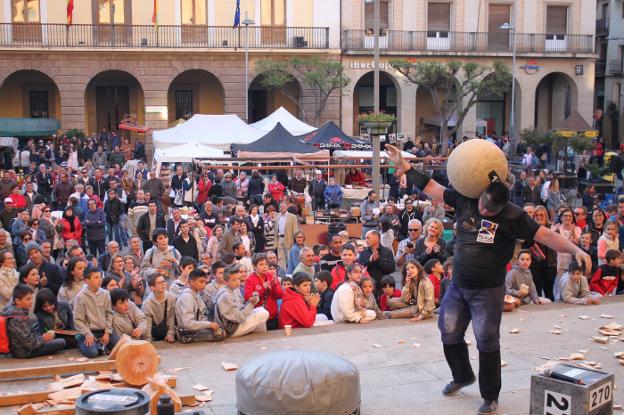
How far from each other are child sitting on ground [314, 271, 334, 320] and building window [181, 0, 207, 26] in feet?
92.9

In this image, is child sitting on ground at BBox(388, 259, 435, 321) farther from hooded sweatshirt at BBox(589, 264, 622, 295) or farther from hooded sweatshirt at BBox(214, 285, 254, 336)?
hooded sweatshirt at BBox(589, 264, 622, 295)

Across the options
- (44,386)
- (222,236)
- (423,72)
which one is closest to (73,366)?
(44,386)

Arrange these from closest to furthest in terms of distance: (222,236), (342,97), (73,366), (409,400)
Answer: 1. (409,400)
2. (73,366)
3. (222,236)
4. (342,97)

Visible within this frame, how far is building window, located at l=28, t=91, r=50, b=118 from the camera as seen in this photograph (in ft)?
128

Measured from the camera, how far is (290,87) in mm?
40250

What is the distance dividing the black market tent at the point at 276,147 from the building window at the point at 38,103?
18.5m

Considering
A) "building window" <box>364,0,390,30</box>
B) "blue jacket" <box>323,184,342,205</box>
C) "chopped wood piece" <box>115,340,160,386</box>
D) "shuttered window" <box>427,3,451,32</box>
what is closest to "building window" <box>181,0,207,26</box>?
"building window" <box>364,0,390,30</box>

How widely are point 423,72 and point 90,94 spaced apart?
15.2 metres

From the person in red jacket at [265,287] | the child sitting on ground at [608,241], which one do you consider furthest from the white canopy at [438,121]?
the person in red jacket at [265,287]

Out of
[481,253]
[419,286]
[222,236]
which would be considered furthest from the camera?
[222,236]

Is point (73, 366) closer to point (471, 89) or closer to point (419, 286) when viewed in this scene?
point (419, 286)

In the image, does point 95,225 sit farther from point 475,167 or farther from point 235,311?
point 475,167

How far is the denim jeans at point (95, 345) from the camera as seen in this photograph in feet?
27.4

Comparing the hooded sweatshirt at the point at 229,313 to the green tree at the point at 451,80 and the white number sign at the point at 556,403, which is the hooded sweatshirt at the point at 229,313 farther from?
the green tree at the point at 451,80
